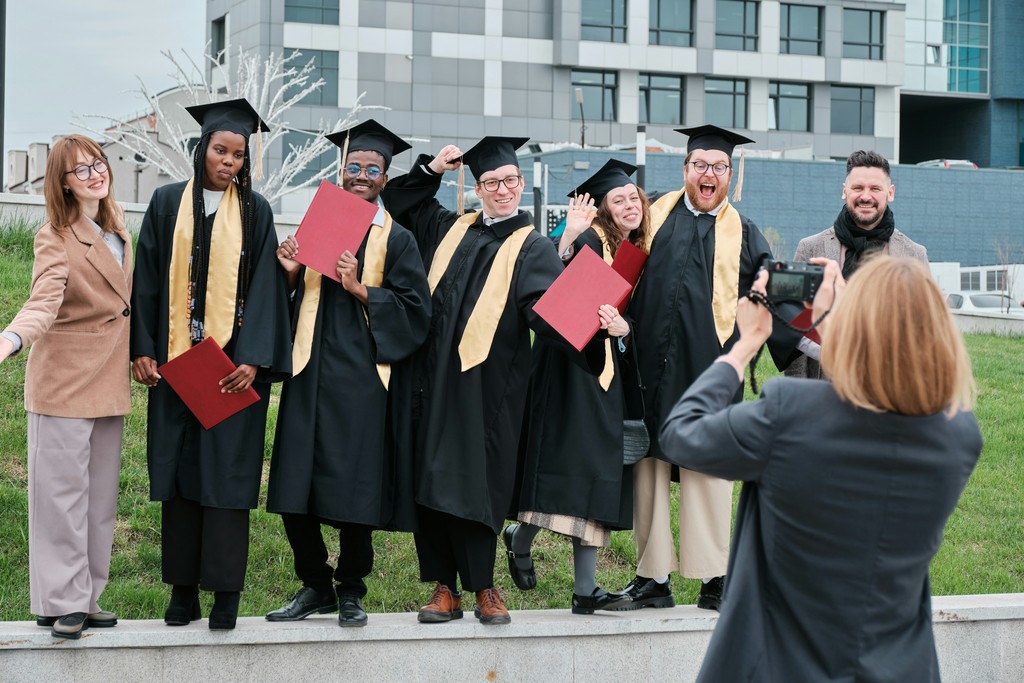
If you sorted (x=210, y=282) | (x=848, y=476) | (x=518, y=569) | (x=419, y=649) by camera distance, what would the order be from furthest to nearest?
(x=518, y=569)
(x=419, y=649)
(x=210, y=282)
(x=848, y=476)

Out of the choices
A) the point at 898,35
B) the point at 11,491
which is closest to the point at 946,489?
the point at 11,491

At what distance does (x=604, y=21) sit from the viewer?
44.7 meters

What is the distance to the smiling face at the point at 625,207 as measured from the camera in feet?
18.3

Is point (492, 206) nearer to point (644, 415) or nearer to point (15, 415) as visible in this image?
point (644, 415)

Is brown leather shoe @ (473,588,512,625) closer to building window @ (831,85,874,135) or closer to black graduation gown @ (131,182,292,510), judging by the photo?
black graduation gown @ (131,182,292,510)

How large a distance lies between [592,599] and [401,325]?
5.13ft

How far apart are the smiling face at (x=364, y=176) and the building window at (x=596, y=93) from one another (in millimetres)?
39879

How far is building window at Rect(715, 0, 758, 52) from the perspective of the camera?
45.9 meters

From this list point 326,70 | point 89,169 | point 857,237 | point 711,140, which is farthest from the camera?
point 326,70

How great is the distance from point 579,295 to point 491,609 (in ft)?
4.62

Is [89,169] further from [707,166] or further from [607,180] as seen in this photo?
[707,166]

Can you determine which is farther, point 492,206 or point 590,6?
point 590,6

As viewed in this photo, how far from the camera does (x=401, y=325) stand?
16.6 feet

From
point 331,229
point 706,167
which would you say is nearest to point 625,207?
point 706,167
